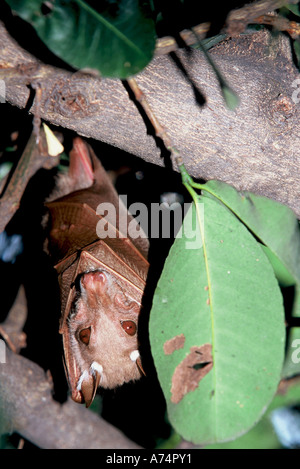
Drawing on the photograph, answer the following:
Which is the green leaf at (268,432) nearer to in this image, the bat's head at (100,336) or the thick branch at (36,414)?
the bat's head at (100,336)

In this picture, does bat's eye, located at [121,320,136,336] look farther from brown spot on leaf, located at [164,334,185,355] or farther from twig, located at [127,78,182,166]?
twig, located at [127,78,182,166]

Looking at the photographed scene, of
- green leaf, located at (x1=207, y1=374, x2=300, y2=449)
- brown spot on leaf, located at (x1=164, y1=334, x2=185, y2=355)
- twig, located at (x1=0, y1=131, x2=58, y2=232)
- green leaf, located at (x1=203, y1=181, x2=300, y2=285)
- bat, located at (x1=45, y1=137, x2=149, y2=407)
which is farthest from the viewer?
bat, located at (x1=45, y1=137, x2=149, y2=407)

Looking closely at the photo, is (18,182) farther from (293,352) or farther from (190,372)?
(293,352)

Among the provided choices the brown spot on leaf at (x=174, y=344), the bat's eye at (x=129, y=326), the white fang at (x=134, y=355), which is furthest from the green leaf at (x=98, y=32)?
the white fang at (x=134, y=355)

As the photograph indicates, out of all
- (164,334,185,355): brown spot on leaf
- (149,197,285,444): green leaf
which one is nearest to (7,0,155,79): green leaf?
(149,197,285,444): green leaf

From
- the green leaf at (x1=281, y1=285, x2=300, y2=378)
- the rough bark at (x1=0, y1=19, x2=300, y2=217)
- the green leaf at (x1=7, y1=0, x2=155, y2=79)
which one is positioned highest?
the green leaf at (x1=7, y1=0, x2=155, y2=79)
